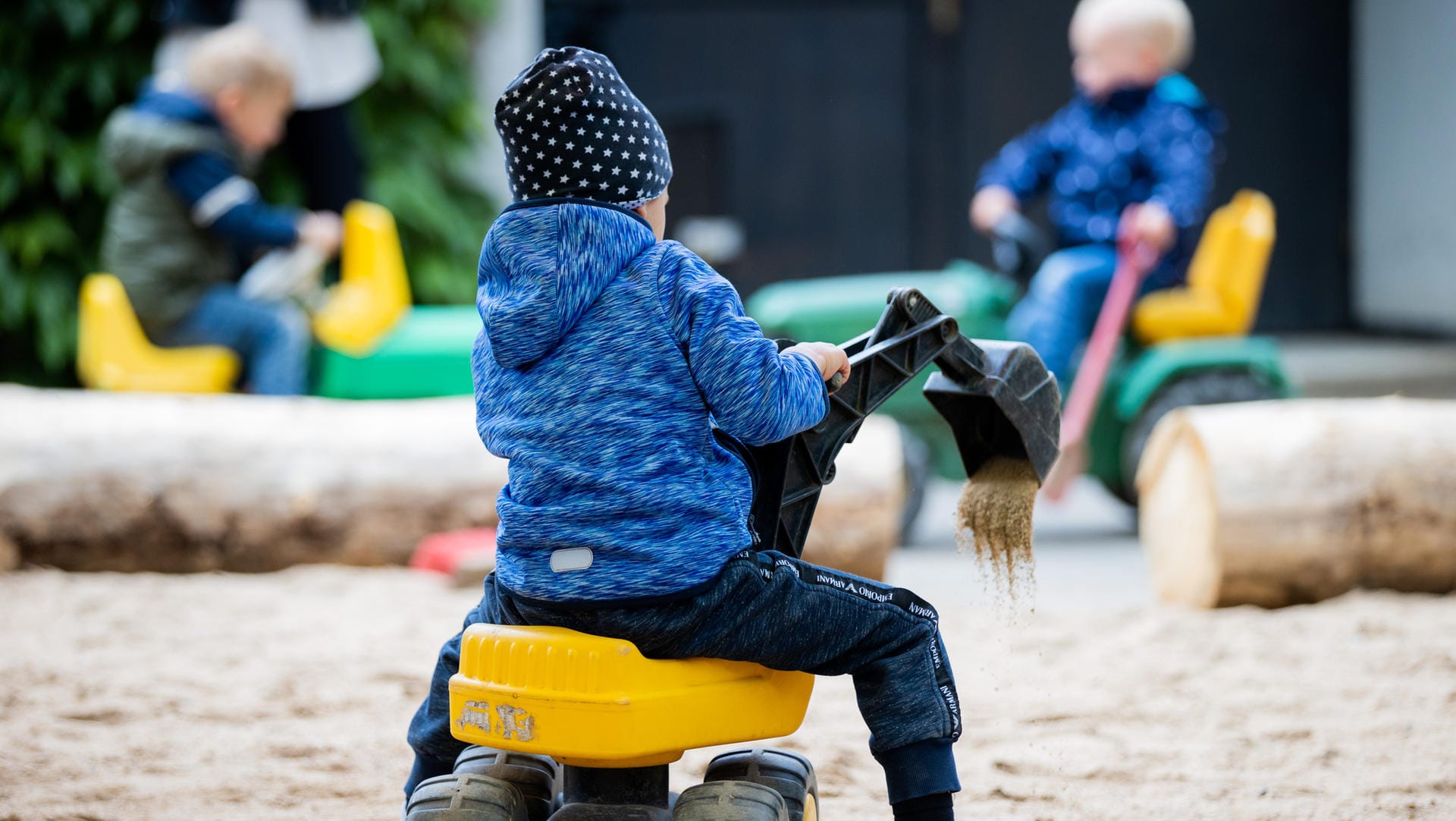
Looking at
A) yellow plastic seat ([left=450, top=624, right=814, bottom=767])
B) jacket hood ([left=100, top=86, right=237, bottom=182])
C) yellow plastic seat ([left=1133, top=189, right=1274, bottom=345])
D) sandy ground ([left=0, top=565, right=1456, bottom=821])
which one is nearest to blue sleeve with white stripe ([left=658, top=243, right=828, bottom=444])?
yellow plastic seat ([left=450, top=624, right=814, bottom=767])

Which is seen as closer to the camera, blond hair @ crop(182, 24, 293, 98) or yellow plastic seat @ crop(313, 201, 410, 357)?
yellow plastic seat @ crop(313, 201, 410, 357)

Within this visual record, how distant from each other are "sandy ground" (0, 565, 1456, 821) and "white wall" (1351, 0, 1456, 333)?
519cm

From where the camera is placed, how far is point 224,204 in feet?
14.9

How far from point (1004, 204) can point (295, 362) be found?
219 cm

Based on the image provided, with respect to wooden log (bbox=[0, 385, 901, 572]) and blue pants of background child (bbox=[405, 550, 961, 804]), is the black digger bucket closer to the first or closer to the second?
blue pants of background child (bbox=[405, 550, 961, 804])

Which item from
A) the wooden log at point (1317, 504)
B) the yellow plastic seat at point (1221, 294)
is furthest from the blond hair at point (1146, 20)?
the wooden log at point (1317, 504)

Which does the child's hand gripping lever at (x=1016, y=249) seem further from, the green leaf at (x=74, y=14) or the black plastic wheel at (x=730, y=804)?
the green leaf at (x=74, y=14)

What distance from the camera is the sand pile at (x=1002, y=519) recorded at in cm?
212

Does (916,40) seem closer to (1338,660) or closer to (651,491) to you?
(1338,660)

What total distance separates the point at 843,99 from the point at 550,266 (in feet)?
21.0

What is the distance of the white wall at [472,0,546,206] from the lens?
6.93 meters

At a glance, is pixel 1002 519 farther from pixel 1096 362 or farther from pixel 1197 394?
pixel 1197 394

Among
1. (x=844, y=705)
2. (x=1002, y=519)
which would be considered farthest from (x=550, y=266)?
(x=844, y=705)

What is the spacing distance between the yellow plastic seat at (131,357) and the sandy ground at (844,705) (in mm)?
840
